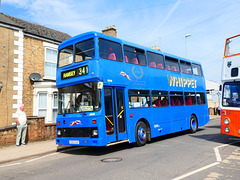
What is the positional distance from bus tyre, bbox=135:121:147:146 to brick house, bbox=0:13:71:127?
512 centimetres

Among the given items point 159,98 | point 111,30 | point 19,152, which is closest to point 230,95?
point 159,98

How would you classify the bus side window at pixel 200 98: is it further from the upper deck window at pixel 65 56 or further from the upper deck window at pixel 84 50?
the upper deck window at pixel 65 56

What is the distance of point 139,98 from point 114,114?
1.80m

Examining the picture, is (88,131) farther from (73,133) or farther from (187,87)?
(187,87)

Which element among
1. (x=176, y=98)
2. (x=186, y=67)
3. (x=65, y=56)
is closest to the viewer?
(x=65, y=56)

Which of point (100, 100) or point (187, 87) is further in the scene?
point (187, 87)

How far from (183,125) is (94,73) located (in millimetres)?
7211

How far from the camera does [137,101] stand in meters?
9.86

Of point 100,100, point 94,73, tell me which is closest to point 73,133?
point 100,100

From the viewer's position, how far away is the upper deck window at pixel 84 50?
332 inches

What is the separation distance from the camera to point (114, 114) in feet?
28.4

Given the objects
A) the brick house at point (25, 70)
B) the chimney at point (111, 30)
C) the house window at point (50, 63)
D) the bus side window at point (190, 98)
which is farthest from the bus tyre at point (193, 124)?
the chimney at point (111, 30)

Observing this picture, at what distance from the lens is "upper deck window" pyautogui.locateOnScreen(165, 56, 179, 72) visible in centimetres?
1235

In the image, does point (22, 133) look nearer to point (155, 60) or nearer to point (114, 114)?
point (114, 114)
